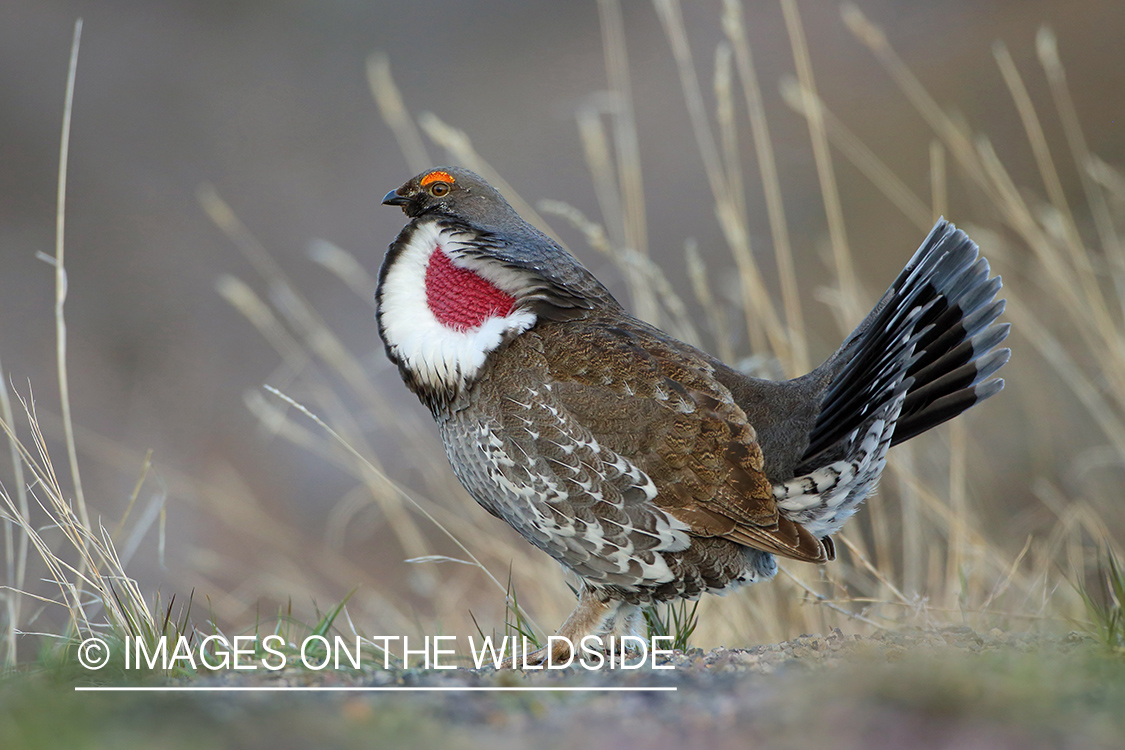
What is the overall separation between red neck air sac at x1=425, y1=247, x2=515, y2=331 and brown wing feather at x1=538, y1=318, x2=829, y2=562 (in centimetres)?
28

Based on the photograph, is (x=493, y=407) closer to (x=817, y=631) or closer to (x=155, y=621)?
(x=155, y=621)

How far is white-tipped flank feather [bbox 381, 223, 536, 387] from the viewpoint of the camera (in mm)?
3938

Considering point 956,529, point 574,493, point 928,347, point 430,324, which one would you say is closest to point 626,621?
point 574,493

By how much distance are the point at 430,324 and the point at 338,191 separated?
11400 millimetres

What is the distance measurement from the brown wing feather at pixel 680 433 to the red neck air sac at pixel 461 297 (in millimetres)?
277

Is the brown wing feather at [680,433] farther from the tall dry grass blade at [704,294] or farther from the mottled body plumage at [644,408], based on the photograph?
the tall dry grass blade at [704,294]

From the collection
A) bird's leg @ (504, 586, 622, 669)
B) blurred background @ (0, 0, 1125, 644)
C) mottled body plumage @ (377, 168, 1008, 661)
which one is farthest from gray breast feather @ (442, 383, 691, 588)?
blurred background @ (0, 0, 1125, 644)

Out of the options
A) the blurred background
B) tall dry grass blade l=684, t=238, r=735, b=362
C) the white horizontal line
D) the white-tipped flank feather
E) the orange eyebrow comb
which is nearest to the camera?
the white horizontal line

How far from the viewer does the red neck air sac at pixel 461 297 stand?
4.01 metres

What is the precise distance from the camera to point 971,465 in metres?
8.10

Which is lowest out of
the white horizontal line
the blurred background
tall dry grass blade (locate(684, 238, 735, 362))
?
the white horizontal line

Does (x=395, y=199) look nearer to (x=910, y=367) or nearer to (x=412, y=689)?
(x=910, y=367)

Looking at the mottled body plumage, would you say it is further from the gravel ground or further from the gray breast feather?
the gravel ground

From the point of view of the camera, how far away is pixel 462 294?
405 centimetres
